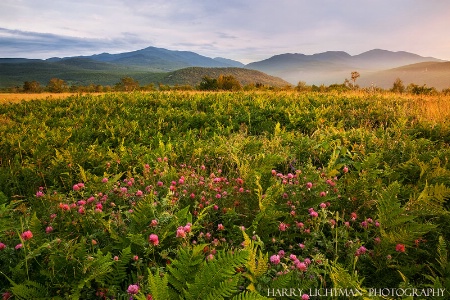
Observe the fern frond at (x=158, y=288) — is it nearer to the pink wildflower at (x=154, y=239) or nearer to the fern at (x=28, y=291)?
the pink wildflower at (x=154, y=239)

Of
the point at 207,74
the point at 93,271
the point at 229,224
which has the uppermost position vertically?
the point at 207,74

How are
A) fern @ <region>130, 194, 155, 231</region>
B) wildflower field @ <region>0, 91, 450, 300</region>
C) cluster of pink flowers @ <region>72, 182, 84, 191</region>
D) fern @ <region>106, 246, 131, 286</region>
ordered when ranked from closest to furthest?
wildflower field @ <region>0, 91, 450, 300</region>
fern @ <region>106, 246, 131, 286</region>
fern @ <region>130, 194, 155, 231</region>
cluster of pink flowers @ <region>72, 182, 84, 191</region>

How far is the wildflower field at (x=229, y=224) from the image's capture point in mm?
1966

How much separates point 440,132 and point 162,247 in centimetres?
673

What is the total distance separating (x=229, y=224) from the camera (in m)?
3.09

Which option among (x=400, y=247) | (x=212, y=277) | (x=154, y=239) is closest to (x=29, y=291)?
(x=154, y=239)

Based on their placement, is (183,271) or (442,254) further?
(442,254)

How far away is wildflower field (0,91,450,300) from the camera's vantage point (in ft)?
6.45

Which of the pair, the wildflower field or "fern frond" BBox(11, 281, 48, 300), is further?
the wildflower field

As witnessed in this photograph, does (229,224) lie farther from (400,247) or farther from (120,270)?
(400,247)

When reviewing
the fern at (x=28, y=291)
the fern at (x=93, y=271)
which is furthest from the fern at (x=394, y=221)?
the fern at (x=28, y=291)

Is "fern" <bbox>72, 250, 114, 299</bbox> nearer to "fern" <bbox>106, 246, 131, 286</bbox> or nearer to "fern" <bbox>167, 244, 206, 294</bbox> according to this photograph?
"fern" <bbox>106, 246, 131, 286</bbox>

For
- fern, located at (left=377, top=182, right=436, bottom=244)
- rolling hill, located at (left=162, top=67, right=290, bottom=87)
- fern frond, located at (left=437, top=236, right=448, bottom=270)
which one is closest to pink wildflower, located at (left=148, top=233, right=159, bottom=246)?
fern, located at (left=377, top=182, right=436, bottom=244)

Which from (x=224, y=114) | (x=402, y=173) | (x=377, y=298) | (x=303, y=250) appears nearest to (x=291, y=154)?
(x=402, y=173)
